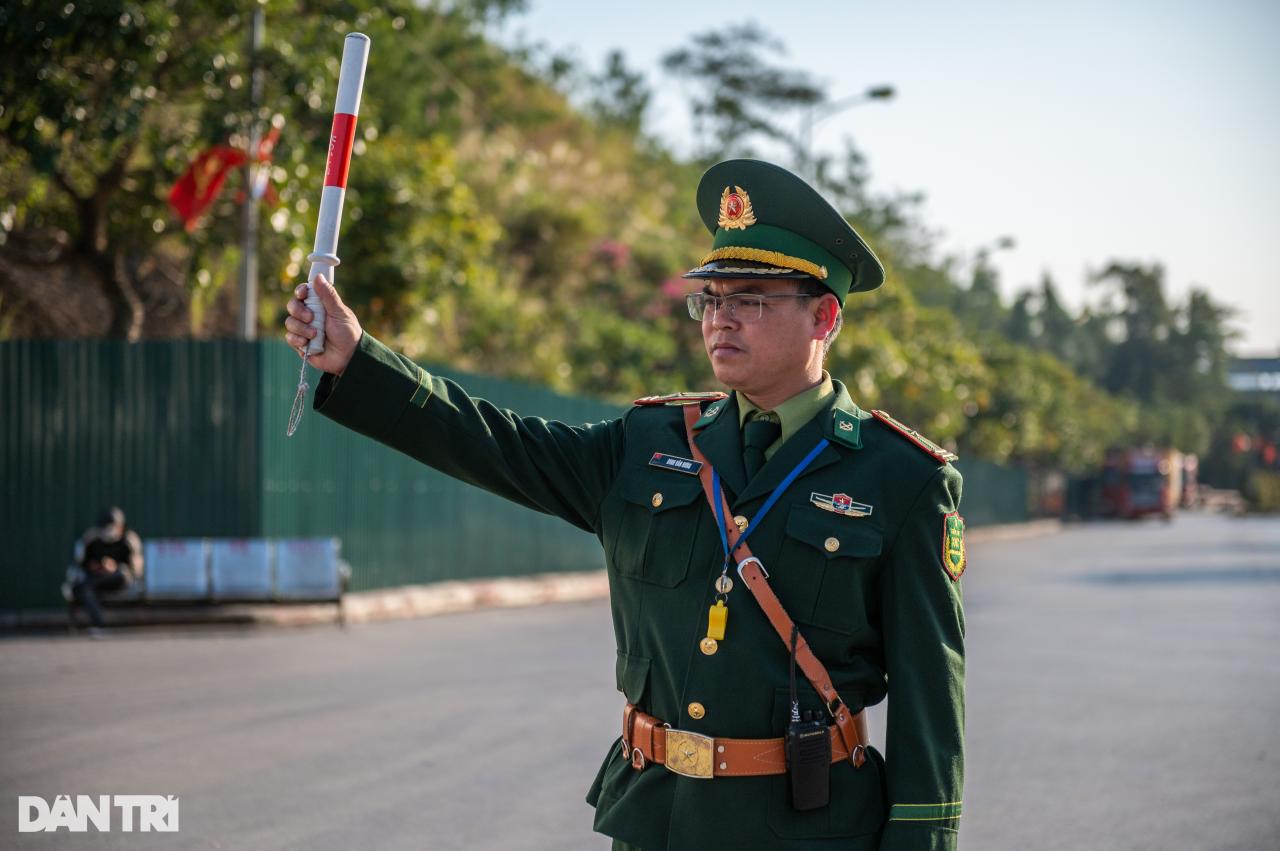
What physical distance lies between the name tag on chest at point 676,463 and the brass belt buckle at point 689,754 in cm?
54

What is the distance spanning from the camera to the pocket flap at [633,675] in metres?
3.09

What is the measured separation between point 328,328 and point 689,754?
42.9 inches

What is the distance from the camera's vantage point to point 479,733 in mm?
8547

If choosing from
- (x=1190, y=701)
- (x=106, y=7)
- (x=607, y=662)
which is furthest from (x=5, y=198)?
(x=1190, y=701)

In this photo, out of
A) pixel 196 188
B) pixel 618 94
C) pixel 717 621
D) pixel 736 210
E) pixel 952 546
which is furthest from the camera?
pixel 618 94

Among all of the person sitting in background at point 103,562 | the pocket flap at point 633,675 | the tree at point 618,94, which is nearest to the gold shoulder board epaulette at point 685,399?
the pocket flap at point 633,675

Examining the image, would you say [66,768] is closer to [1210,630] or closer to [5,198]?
[5,198]

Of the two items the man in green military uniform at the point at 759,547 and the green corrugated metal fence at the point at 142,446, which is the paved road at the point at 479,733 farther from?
the man in green military uniform at the point at 759,547

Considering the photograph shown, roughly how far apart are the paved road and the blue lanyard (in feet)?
11.2

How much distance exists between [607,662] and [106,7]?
279 inches

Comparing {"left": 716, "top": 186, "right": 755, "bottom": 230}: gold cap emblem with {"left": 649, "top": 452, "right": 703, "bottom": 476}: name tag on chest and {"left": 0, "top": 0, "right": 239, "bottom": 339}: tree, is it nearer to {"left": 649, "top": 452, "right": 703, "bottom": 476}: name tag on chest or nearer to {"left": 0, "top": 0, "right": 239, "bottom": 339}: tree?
{"left": 649, "top": 452, "right": 703, "bottom": 476}: name tag on chest

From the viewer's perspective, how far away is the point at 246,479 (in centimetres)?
1498

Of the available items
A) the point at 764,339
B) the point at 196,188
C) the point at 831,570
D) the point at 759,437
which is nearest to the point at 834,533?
the point at 831,570

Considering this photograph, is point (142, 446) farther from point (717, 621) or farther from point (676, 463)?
point (717, 621)
